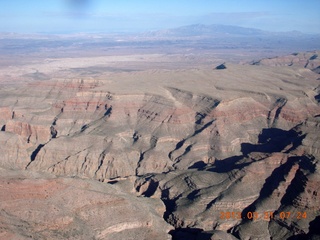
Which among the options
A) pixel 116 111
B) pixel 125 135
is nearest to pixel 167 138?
pixel 125 135

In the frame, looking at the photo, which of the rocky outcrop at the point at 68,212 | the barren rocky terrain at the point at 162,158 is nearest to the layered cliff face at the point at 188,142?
the barren rocky terrain at the point at 162,158

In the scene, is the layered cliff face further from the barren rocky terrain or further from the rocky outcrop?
the rocky outcrop

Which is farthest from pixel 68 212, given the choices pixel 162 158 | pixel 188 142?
pixel 188 142

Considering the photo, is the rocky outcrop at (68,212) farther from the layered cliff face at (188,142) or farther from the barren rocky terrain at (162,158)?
the layered cliff face at (188,142)

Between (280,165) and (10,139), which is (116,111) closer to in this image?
(10,139)

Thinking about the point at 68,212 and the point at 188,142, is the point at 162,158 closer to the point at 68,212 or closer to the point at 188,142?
the point at 188,142

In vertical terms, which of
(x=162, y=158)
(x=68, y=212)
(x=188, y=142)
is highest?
(x=68, y=212)
